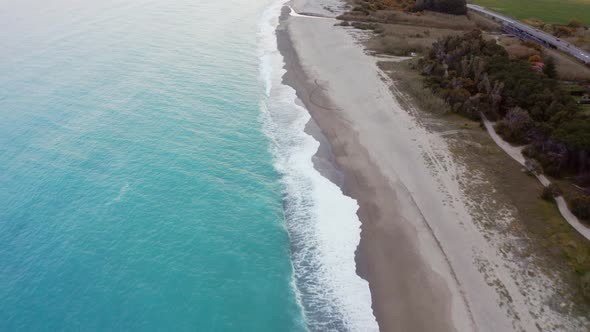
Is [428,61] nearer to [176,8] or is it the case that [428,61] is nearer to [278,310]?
[278,310]

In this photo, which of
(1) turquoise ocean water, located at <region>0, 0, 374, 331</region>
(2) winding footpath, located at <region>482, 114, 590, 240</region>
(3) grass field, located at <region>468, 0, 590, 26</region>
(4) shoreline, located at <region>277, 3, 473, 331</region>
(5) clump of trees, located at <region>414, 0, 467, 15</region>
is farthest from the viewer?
(3) grass field, located at <region>468, 0, 590, 26</region>

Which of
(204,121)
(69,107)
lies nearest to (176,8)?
(69,107)

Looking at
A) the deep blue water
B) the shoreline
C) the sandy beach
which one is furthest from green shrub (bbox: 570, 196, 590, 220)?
the deep blue water

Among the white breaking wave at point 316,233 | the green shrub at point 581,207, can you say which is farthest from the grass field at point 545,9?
the white breaking wave at point 316,233

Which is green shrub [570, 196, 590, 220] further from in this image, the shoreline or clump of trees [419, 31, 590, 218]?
the shoreline

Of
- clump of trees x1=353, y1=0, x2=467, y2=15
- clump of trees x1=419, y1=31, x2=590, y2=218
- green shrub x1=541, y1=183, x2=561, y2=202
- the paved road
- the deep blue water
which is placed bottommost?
the deep blue water

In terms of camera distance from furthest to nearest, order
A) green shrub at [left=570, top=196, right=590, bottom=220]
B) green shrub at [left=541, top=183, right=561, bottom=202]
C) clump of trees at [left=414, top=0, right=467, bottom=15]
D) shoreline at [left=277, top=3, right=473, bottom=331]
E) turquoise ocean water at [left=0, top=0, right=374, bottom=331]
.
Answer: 1. clump of trees at [left=414, top=0, right=467, bottom=15]
2. green shrub at [left=541, top=183, right=561, bottom=202]
3. green shrub at [left=570, top=196, right=590, bottom=220]
4. turquoise ocean water at [left=0, top=0, right=374, bottom=331]
5. shoreline at [left=277, top=3, right=473, bottom=331]

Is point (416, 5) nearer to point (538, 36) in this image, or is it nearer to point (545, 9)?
point (538, 36)
